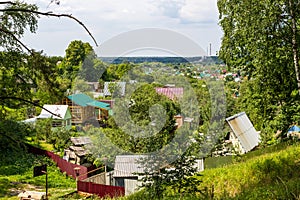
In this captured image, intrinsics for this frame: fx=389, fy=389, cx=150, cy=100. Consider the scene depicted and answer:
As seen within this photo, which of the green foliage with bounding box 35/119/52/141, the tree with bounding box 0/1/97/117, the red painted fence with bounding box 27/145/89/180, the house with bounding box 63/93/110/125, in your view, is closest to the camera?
the tree with bounding box 0/1/97/117

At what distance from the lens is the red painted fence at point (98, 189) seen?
10480 mm

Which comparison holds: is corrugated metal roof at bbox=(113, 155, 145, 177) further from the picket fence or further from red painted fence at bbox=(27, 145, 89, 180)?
red painted fence at bbox=(27, 145, 89, 180)

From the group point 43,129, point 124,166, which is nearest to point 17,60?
point 124,166

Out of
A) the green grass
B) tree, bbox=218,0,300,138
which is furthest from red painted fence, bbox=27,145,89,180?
tree, bbox=218,0,300,138

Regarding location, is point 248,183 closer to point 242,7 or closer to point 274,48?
point 274,48

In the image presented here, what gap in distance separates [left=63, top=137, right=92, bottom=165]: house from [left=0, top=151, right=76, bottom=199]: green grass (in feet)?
2.85

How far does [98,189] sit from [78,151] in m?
4.86

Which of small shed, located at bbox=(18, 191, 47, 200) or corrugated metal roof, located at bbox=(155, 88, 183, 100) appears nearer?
small shed, located at bbox=(18, 191, 47, 200)

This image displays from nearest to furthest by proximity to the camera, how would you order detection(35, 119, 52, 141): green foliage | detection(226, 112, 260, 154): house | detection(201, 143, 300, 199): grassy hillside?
1. detection(201, 143, 300, 199): grassy hillside
2. detection(226, 112, 260, 154): house
3. detection(35, 119, 52, 141): green foliage

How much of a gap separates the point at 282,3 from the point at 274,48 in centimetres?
119

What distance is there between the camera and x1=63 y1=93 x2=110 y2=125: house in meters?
18.5

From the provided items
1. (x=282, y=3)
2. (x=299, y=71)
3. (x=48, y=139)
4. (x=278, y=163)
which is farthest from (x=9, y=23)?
(x=48, y=139)

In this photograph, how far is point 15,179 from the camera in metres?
12.8

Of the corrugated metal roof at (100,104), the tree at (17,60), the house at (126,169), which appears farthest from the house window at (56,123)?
the tree at (17,60)
